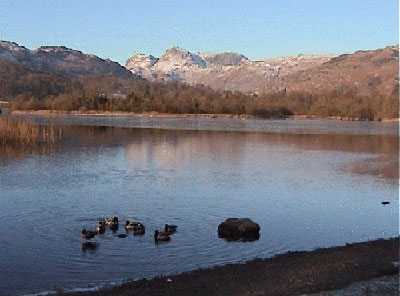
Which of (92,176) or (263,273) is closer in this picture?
(263,273)

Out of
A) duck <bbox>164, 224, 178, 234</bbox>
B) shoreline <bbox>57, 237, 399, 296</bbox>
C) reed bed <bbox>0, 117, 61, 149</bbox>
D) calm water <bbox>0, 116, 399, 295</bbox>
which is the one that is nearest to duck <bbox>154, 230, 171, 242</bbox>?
calm water <bbox>0, 116, 399, 295</bbox>

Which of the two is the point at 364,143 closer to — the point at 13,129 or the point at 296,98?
the point at 13,129

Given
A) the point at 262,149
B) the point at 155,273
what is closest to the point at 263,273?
the point at 155,273

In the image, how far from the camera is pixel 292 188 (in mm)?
27031

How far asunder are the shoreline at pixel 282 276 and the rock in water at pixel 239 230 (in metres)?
2.57

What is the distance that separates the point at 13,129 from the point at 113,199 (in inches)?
1044

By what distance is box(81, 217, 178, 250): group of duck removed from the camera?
54.5 feet

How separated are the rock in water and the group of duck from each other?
58.8 inches

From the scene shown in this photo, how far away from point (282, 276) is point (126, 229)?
6772mm

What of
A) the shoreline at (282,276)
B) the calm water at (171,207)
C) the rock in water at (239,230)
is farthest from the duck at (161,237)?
the shoreline at (282,276)

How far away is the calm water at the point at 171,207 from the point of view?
48.0 feet

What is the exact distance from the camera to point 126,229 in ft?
58.4

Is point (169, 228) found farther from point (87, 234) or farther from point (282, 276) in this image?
point (282, 276)

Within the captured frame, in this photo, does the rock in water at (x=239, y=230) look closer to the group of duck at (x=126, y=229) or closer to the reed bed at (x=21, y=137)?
the group of duck at (x=126, y=229)
